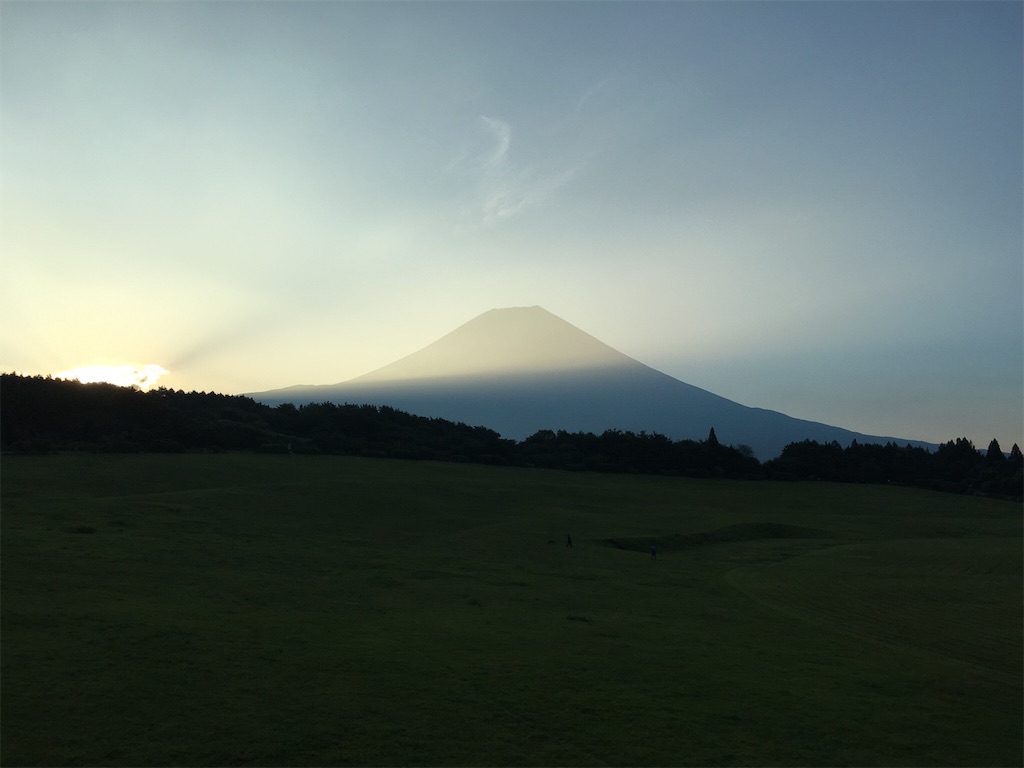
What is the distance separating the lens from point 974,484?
7619cm

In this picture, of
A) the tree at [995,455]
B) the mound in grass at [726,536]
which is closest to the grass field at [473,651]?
the mound in grass at [726,536]

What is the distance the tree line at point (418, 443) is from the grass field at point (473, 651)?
26289mm

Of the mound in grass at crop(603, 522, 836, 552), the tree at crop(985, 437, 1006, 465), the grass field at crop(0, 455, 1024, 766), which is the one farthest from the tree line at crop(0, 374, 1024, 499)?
the mound in grass at crop(603, 522, 836, 552)

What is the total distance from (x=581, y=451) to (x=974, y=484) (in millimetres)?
42888

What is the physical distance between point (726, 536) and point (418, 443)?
38.0 meters

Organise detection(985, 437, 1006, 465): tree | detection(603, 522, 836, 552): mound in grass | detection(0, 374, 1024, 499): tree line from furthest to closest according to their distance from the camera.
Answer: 1. detection(985, 437, 1006, 465): tree
2. detection(0, 374, 1024, 499): tree line
3. detection(603, 522, 836, 552): mound in grass

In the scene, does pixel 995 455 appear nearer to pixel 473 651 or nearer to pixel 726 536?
pixel 726 536

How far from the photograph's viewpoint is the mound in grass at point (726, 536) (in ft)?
122

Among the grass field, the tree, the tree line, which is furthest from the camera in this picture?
the tree

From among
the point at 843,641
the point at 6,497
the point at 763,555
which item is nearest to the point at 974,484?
the point at 763,555

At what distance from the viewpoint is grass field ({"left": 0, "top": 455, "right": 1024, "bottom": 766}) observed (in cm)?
930

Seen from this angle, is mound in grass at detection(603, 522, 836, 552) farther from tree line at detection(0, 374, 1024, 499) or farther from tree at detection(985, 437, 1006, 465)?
tree at detection(985, 437, 1006, 465)

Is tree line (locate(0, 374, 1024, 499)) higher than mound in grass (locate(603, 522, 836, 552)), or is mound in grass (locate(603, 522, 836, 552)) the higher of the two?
tree line (locate(0, 374, 1024, 499))

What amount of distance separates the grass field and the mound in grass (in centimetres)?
519
